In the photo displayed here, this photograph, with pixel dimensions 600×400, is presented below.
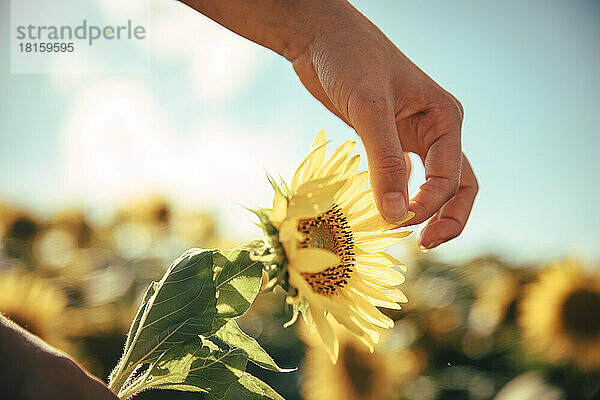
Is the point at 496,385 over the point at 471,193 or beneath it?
beneath

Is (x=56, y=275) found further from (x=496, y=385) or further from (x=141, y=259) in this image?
(x=496, y=385)

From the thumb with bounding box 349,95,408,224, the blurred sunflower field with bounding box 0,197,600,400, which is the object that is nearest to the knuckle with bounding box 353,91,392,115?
the thumb with bounding box 349,95,408,224

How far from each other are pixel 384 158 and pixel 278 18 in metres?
0.20

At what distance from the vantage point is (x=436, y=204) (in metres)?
0.53

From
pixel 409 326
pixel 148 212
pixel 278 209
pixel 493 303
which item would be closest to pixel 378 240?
pixel 278 209

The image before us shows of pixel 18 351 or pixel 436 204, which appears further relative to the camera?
pixel 436 204

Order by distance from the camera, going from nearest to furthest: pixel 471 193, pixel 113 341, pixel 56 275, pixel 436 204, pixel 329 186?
pixel 329 186, pixel 436 204, pixel 471 193, pixel 113 341, pixel 56 275

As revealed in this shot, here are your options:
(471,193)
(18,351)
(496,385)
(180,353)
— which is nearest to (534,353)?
(496,385)

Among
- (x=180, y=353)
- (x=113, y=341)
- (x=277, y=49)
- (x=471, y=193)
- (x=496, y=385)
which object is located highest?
(x=277, y=49)

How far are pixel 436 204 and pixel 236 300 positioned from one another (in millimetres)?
245

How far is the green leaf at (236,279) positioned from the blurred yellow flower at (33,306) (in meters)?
0.61

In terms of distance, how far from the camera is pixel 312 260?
33 centimetres

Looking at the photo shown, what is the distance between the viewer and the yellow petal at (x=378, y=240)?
42cm

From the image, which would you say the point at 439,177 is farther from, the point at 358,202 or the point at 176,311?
the point at 176,311
